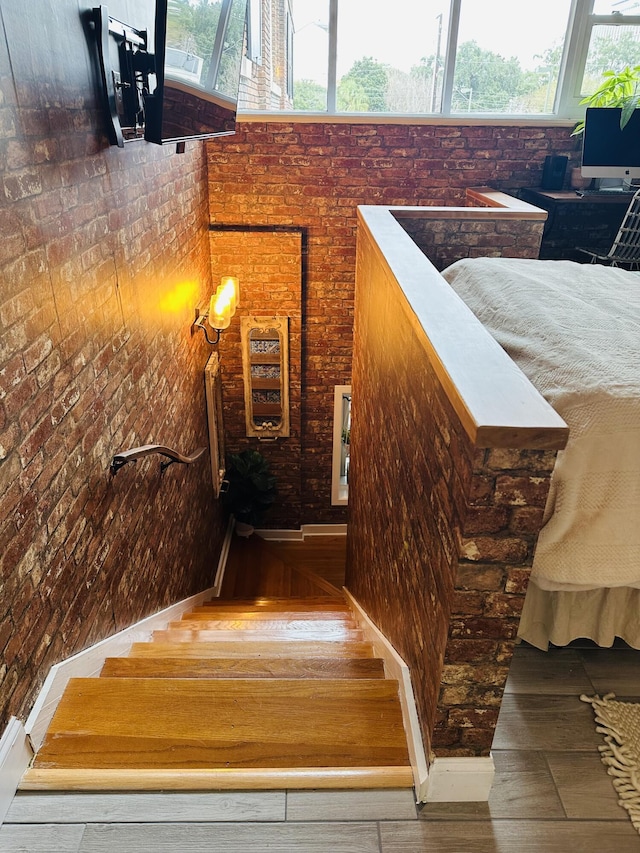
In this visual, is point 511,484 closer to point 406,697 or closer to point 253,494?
point 406,697

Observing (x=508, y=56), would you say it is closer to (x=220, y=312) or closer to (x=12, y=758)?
(x=220, y=312)

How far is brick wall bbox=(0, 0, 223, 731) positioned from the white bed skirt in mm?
1412

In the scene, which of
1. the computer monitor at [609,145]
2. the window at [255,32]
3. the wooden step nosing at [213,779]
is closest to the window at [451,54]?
the window at [255,32]

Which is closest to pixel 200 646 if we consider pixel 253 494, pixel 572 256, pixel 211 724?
pixel 211 724

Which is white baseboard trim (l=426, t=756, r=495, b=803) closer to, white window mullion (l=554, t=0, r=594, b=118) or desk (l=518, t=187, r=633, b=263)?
desk (l=518, t=187, r=633, b=263)

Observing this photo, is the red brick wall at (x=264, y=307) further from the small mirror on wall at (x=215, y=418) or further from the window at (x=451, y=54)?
the window at (x=451, y=54)

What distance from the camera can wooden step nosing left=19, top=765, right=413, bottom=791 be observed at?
159 cm

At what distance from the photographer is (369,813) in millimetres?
1548

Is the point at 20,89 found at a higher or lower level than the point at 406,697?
higher

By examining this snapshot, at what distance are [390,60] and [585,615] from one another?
14.6 ft

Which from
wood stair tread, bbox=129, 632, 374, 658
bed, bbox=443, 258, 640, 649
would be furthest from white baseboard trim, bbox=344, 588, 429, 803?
bed, bbox=443, 258, 640, 649

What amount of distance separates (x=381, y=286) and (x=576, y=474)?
130 cm

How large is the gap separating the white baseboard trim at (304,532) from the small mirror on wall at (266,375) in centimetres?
106

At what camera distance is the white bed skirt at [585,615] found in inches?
72.4
